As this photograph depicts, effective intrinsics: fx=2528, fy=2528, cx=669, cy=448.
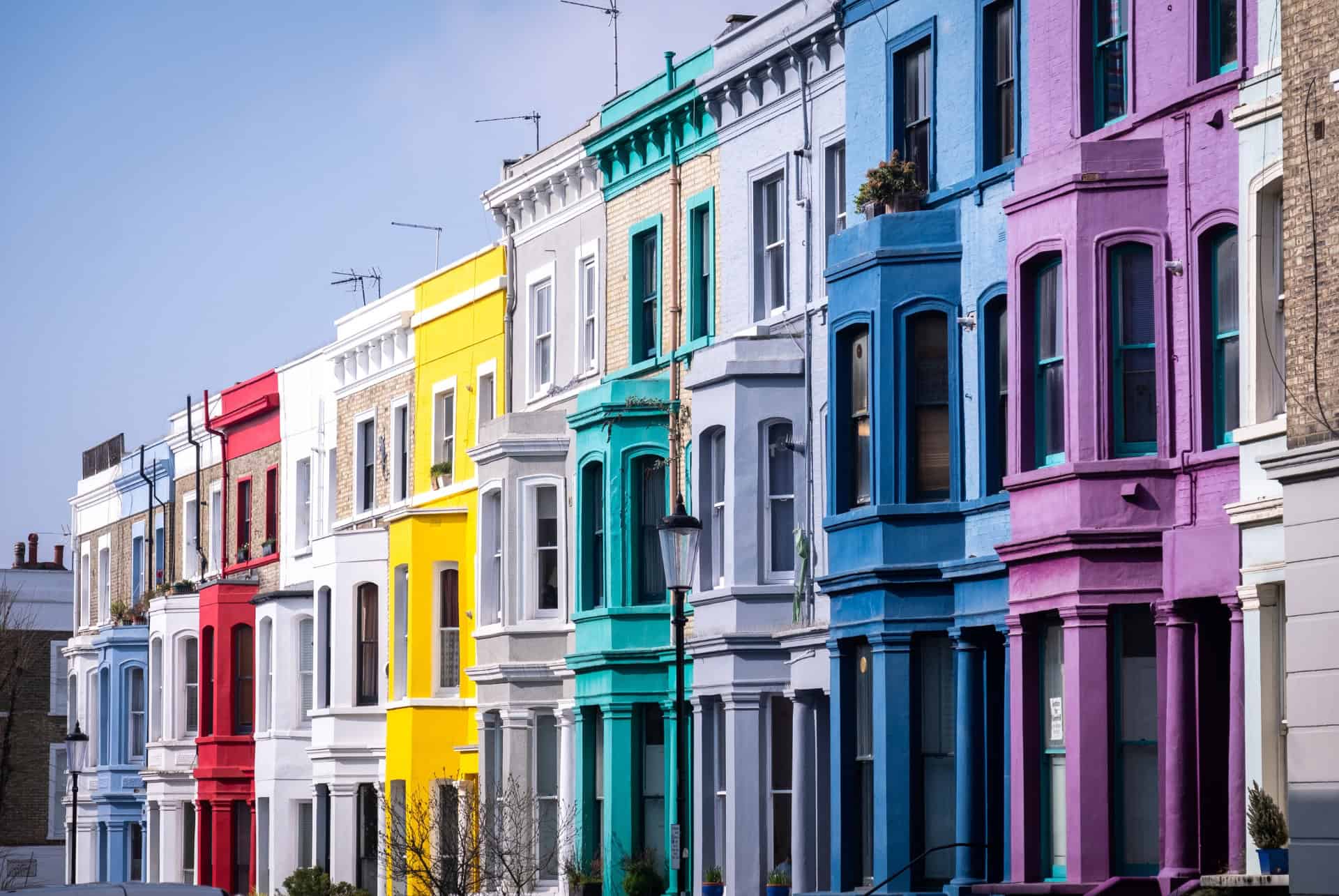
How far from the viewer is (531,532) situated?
3981 cm

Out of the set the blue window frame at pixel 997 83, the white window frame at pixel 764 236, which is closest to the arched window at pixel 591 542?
the white window frame at pixel 764 236

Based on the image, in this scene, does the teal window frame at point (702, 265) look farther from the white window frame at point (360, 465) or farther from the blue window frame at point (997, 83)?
the white window frame at point (360, 465)

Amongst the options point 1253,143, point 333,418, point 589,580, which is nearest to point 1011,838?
point 1253,143

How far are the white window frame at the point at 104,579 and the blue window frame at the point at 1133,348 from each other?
45.4 m

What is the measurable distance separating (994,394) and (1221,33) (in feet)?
16.6

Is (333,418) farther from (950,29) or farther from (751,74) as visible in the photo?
(950,29)

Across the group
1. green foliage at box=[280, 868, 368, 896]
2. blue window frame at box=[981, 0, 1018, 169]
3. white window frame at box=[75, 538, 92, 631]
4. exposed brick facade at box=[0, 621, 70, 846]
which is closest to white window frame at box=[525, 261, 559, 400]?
green foliage at box=[280, 868, 368, 896]

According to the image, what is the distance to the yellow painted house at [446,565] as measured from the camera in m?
43.6

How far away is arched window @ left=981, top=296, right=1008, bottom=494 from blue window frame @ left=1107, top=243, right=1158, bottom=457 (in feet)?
8.79

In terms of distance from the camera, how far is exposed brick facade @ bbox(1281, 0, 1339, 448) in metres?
20.6

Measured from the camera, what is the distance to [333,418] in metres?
51.2

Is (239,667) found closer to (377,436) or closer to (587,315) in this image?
(377,436)

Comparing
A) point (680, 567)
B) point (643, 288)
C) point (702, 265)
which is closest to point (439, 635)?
point (643, 288)

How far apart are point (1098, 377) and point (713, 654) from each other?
1027 cm
